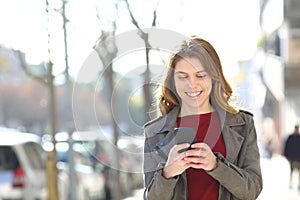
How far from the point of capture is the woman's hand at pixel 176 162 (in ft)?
6.89

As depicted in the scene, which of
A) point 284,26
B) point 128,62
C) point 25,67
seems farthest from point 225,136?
point 284,26

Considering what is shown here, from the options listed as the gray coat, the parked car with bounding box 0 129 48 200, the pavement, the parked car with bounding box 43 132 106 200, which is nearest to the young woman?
the gray coat

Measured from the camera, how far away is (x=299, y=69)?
2539 cm

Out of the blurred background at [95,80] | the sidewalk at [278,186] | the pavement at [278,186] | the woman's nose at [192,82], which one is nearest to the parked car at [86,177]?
the blurred background at [95,80]

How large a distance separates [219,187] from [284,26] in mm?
23081

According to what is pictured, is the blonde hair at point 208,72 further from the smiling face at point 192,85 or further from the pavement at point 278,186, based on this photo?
the pavement at point 278,186

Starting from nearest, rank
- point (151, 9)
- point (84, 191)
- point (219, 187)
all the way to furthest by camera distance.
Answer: point (219, 187), point (151, 9), point (84, 191)

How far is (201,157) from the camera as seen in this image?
210 cm

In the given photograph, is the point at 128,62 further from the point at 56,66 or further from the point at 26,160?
the point at 26,160

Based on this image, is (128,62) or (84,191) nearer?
(128,62)

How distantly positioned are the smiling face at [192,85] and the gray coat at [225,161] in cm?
5

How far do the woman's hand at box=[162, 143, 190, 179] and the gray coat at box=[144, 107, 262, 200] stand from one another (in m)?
0.03

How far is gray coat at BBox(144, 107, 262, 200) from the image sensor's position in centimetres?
215

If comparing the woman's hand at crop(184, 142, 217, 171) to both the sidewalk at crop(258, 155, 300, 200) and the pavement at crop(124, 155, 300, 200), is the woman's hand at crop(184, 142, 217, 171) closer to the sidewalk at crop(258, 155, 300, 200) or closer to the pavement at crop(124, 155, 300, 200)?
the pavement at crop(124, 155, 300, 200)
